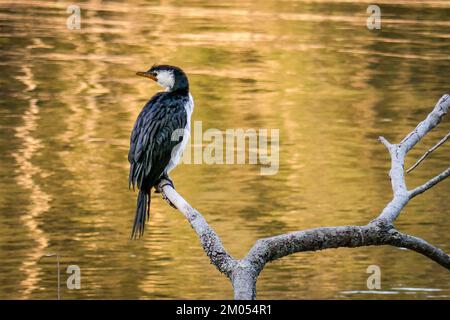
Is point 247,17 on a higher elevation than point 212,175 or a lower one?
higher

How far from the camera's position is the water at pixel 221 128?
919 centimetres

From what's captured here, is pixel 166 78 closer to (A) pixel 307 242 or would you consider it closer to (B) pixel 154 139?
(B) pixel 154 139

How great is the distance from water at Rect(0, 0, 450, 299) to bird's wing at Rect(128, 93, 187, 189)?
6.88ft

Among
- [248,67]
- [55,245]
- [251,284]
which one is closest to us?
[251,284]

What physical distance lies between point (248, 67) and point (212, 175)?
19.5 feet

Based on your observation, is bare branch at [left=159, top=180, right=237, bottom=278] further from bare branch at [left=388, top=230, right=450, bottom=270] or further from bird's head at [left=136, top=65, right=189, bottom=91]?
bird's head at [left=136, top=65, right=189, bottom=91]

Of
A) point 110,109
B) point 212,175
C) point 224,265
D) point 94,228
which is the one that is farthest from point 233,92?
point 224,265

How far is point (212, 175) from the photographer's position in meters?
12.0

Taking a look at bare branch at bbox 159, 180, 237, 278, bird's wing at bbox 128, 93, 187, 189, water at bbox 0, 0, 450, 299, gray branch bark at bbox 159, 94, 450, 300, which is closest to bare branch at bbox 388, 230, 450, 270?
gray branch bark at bbox 159, 94, 450, 300

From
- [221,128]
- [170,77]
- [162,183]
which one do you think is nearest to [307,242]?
[162,183]

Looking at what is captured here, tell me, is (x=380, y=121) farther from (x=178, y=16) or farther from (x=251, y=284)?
(x=251, y=284)

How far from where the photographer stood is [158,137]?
6.68 m

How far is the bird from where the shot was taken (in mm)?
Result: 6438

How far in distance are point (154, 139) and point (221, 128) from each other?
6.93 metres
